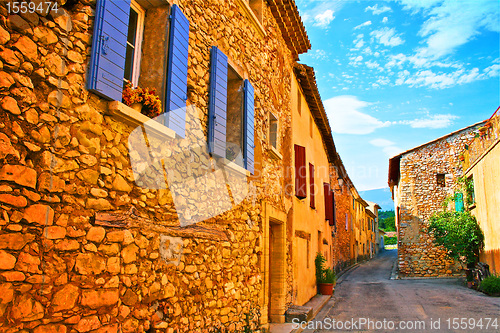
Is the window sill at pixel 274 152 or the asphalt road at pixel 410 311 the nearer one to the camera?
the asphalt road at pixel 410 311

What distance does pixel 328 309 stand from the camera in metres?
10.1

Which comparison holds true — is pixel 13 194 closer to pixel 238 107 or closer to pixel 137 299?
pixel 137 299

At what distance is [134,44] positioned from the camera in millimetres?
4207

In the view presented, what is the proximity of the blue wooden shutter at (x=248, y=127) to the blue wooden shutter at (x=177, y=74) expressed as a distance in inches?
77.3

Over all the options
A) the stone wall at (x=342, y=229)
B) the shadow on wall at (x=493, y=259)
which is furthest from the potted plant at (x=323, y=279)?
the stone wall at (x=342, y=229)

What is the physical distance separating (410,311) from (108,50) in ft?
29.5

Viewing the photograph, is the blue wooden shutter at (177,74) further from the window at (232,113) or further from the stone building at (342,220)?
the stone building at (342,220)

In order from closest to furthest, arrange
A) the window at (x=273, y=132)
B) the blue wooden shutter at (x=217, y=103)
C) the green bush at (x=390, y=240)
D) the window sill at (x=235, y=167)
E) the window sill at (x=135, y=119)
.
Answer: the window sill at (x=135, y=119), the blue wooden shutter at (x=217, y=103), the window sill at (x=235, y=167), the window at (x=273, y=132), the green bush at (x=390, y=240)

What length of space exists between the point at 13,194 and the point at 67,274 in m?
0.76

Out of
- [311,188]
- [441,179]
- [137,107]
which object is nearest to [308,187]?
[311,188]

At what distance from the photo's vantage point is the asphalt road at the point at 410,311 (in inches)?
300

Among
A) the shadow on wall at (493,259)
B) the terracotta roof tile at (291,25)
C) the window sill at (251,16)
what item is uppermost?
the terracotta roof tile at (291,25)

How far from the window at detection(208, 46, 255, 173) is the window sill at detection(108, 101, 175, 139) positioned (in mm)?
1350

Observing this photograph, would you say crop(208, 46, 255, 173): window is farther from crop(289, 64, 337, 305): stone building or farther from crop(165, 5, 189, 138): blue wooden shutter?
crop(289, 64, 337, 305): stone building
